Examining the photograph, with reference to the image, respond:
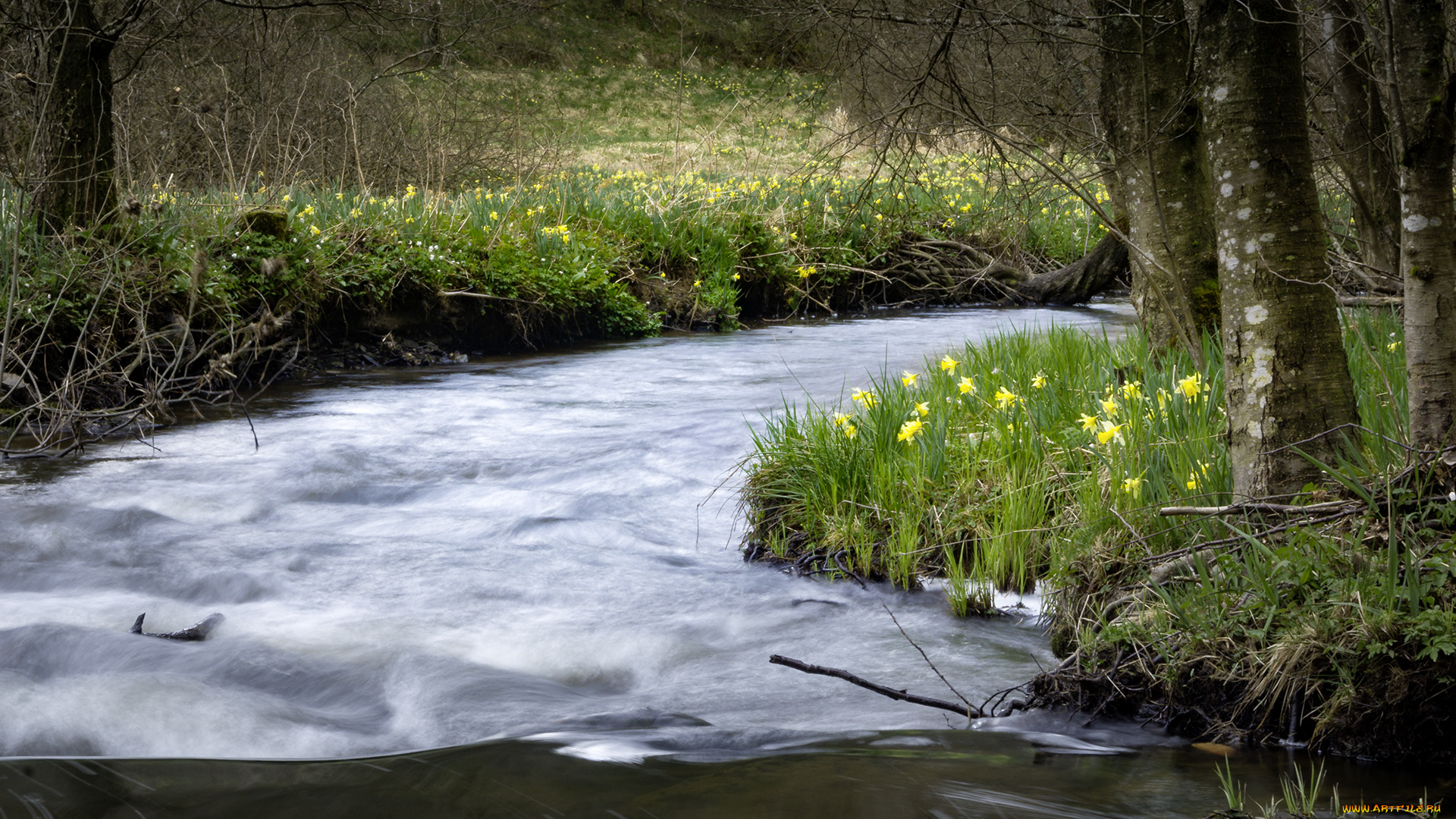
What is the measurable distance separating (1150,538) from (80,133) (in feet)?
22.2

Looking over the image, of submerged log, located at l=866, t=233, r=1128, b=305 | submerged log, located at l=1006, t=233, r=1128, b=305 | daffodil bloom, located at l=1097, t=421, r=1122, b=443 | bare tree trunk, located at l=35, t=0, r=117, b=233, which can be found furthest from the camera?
submerged log, located at l=866, t=233, r=1128, b=305

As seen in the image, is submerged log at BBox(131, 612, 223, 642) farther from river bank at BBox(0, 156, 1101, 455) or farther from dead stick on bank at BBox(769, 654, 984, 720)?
dead stick on bank at BBox(769, 654, 984, 720)

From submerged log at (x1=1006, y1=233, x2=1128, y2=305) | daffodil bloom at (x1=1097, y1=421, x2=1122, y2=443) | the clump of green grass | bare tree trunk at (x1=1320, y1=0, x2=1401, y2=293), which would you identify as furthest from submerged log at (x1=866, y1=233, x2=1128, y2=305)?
daffodil bloom at (x1=1097, y1=421, x2=1122, y2=443)

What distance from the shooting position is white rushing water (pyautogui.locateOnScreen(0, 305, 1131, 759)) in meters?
2.88

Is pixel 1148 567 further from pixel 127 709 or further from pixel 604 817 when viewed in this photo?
pixel 127 709

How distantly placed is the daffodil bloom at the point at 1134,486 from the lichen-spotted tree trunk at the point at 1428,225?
2.67 feet

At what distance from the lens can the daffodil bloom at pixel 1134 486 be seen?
330 centimetres

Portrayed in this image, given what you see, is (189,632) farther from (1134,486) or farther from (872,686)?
(1134,486)

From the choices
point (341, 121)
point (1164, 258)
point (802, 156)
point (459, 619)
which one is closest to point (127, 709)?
point (459, 619)

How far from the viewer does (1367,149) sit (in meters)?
5.54

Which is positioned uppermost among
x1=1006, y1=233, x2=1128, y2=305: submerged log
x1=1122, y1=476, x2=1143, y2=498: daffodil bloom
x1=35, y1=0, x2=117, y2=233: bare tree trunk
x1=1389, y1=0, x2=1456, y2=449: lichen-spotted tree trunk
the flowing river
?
x1=35, y1=0, x2=117, y2=233: bare tree trunk

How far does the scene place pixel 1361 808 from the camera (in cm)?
208

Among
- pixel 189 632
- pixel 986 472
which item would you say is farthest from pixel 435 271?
pixel 986 472

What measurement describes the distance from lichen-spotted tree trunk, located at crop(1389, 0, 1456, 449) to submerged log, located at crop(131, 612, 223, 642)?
12.4ft
